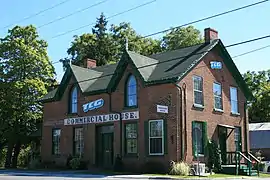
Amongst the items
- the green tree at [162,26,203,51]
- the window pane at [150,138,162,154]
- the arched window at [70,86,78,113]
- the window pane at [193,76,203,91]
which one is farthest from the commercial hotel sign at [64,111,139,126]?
the green tree at [162,26,203,51]

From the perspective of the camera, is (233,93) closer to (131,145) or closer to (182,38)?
(131,145)

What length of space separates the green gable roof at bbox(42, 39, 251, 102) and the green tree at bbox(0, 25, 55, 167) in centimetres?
417

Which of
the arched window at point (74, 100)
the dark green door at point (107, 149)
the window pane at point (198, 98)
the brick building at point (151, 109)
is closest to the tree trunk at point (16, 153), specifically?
the brick building at point (151, 109)

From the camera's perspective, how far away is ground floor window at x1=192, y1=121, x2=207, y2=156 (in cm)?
2638

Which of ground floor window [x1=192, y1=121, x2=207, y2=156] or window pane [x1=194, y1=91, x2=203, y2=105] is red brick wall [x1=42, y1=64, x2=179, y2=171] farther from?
window pane [x1=194, y1=91, x2=203, y2=105]

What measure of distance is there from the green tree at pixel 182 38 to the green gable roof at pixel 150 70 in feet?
72.9

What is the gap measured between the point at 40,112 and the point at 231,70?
708 inches

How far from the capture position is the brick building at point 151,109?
26.0 meters

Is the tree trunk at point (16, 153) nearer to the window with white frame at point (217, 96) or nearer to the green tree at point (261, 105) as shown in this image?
the window with white frame at point (217, 96)

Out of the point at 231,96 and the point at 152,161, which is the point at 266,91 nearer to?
the point at 231,96

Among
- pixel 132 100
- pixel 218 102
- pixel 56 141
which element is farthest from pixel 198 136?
pixel 56 141

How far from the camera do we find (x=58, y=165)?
31984mm

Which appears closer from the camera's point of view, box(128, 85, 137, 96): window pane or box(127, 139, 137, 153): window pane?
box(127, 139, 137, 153): window pane

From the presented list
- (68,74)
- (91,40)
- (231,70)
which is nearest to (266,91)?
(91,40)
